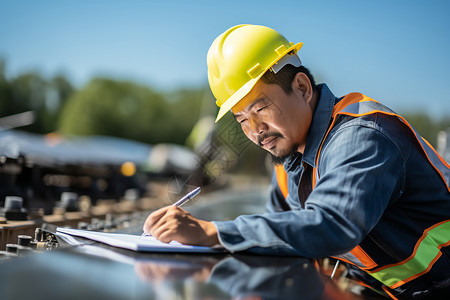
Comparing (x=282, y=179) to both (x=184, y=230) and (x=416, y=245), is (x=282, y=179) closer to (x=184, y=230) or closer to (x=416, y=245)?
(x=416, y=245)

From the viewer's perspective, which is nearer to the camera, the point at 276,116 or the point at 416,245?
the point at 416,245

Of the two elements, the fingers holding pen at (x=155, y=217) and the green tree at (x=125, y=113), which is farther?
the green tree at (x=125, y=113)

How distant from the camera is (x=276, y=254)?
1014mm

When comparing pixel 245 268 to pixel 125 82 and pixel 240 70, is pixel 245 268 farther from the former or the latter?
pixel 125 82

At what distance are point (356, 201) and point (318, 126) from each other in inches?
16.6

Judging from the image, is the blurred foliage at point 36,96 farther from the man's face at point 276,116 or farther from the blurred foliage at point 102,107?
the man's face at point 276,116

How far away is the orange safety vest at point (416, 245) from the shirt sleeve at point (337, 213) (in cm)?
13

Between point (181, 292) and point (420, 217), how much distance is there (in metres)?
0.81

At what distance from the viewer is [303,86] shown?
137cm

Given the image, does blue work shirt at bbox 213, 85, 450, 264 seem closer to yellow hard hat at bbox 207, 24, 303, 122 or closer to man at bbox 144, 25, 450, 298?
man at bbox 144, 25, 450, 298

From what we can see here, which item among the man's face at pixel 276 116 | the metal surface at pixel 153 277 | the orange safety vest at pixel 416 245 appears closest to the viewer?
the metal surface at pixel 153 277

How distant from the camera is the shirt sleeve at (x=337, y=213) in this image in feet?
3.07

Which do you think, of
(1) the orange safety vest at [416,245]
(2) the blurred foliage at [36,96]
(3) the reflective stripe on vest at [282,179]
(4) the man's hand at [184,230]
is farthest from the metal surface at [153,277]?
(2) the blurred foliage at [36,96]

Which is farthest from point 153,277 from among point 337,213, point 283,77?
point 283,77
